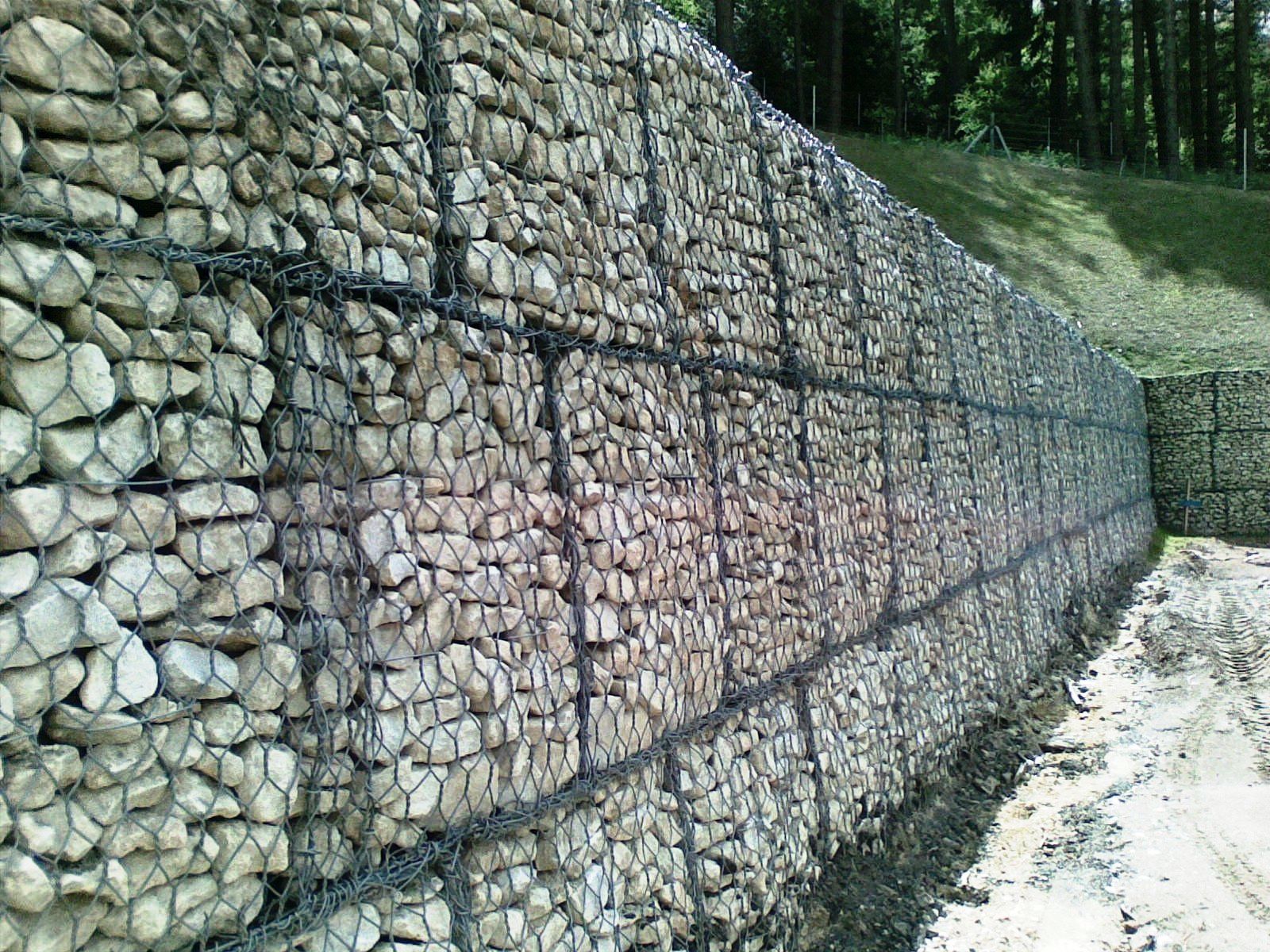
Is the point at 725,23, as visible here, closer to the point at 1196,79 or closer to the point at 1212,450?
the point at 1212,450

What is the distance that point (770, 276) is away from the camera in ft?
16.1

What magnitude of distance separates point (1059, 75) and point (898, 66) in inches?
295

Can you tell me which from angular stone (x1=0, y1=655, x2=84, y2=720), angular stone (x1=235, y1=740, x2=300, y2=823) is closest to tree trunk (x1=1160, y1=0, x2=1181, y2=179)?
angular stone (x1=235, y1=740, x2=300, y2=823)

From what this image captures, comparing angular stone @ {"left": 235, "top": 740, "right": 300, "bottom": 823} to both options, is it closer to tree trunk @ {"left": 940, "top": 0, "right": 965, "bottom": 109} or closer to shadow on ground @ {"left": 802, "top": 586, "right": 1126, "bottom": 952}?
shadow on ground @ {"left": 802, "top": 586, "right": 1126, "bottom": 952}

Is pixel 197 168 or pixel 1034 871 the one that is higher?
pixel 197 168

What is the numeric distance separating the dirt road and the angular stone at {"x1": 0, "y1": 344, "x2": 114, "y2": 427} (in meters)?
3.93

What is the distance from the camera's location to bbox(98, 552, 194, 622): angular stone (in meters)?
1.90

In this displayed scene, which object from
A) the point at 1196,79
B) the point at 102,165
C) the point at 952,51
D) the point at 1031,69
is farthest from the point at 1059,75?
the point at 102,165

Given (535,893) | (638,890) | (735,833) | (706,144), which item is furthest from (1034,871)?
(706,144)

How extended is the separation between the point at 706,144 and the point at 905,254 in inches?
126

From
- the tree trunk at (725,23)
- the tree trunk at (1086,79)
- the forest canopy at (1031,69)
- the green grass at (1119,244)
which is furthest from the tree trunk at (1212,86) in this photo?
the tree trunk at (725,23)

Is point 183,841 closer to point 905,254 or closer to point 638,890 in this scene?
point 638,890

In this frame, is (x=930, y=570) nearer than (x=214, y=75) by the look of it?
No

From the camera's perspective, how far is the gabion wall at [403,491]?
187cm
